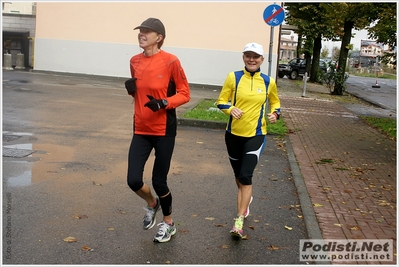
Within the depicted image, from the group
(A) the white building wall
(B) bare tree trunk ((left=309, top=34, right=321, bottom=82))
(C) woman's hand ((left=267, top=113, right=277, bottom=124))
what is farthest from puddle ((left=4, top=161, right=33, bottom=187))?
(B) bare tree trunk ((left=309, top=34, right=321, bottom=82))

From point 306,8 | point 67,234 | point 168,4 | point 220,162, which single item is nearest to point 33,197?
point 67,234

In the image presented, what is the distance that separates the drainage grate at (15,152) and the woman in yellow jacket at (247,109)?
14.0ft

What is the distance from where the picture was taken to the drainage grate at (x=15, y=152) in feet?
28.0

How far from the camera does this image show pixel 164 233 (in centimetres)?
508

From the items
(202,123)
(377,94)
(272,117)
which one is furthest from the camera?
(377,94)

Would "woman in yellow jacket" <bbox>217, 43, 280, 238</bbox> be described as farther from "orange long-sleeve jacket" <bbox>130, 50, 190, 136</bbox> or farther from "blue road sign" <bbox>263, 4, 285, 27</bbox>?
"blue road sign" <bbox>263, 4, 285, 27</bbox>

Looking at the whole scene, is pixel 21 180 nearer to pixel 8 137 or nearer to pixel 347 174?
pixel 8 137

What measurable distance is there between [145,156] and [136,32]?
79.7 ft

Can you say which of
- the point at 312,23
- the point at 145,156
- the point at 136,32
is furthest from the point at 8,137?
the point at 312,23

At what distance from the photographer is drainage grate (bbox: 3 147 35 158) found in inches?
336

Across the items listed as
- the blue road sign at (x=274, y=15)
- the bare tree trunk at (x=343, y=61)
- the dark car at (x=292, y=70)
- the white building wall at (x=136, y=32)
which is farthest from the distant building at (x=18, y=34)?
the blue road sign at (x=274, y=15)

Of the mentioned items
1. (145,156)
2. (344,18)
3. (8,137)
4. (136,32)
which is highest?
(344,18)

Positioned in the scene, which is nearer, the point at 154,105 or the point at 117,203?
the point at 154,105

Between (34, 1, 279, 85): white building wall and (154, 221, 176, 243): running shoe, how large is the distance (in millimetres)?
23540
